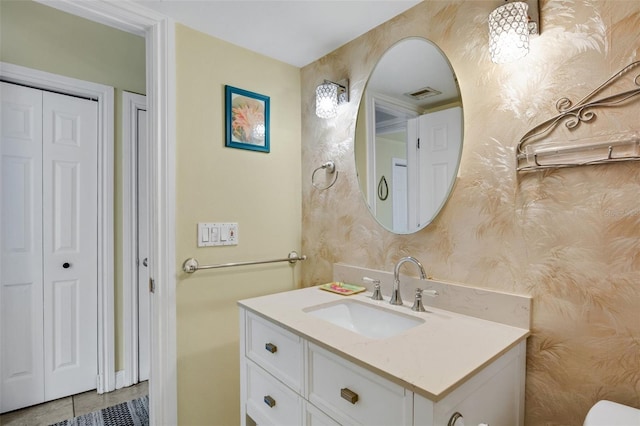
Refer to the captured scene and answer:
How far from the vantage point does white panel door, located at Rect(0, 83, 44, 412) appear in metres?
1.95

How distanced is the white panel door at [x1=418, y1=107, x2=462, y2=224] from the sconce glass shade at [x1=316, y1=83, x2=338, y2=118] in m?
0.49

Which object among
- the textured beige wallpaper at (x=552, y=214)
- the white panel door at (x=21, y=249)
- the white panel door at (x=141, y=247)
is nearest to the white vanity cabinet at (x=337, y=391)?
the textured beige wallpaper at (x=552, y=214)

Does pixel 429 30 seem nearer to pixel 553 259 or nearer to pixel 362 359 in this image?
pixel 553 259

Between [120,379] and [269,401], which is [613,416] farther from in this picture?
[120,379]

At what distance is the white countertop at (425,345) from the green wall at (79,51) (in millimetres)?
1711

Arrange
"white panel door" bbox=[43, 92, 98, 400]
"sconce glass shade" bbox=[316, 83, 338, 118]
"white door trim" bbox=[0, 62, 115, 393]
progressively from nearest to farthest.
→ "sconce glass shade" bbox=[316, 83, 338, 118]
"white panel door" bbox=[43, 92, 98, 400]
"white door trim" bbox=[0, 62, 115, 393]

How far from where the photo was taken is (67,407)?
6.82ft

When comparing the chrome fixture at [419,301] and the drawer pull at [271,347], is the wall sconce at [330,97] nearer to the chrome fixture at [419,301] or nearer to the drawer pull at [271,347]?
the chrome fixture at [419,301]

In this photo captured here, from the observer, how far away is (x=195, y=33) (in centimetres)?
163

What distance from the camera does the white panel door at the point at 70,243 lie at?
2.09m

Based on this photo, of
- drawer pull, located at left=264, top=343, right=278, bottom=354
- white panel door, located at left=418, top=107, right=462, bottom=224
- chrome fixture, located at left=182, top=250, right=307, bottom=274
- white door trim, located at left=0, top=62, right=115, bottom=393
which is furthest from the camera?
white door trim, located at left=0, top=62, right=115, bottom=393

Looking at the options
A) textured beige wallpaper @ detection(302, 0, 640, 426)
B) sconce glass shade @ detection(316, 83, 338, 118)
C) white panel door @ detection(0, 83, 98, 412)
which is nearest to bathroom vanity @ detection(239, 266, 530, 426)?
textured beige wallpaper @ detection(302, 0, 640, 426)

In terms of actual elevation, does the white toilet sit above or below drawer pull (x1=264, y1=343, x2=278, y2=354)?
below

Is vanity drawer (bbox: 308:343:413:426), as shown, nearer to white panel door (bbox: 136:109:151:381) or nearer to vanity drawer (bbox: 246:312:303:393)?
vanity drawer (bbox: 246:312:303:393)
